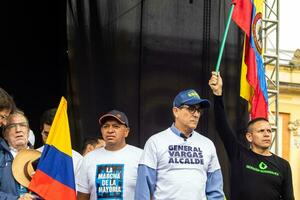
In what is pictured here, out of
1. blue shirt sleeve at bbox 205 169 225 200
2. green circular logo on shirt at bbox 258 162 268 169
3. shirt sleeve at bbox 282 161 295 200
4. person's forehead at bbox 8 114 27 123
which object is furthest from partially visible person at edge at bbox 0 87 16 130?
shirt sleeve at bbox 282 161 295 200

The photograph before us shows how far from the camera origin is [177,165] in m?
3.65

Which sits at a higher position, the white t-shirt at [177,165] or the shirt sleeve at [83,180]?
the white t-shirt at [177,165]

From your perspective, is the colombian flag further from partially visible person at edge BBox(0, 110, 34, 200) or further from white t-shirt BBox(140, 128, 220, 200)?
partially visible person at edge BBox(0, 110, 34, 200)

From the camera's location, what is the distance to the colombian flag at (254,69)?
6.23 metres

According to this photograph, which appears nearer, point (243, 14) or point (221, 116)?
point (221, 116)

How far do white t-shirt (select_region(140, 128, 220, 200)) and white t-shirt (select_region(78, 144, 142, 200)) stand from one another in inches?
10.3

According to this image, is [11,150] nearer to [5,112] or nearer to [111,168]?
[5,112]

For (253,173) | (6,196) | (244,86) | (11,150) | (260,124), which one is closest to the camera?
(6,196)

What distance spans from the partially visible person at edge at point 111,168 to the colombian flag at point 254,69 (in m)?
2.40

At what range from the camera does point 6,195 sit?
3334mm

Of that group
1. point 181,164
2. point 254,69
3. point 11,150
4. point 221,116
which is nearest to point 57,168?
point 11,150

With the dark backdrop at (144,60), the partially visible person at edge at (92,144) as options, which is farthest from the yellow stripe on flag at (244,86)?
the partially visible person at edge at (92,144)

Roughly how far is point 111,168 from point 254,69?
2743 millimetres

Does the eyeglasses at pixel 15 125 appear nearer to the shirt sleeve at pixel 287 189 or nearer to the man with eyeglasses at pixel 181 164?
the man with eyeglasses at pixel 181 164
